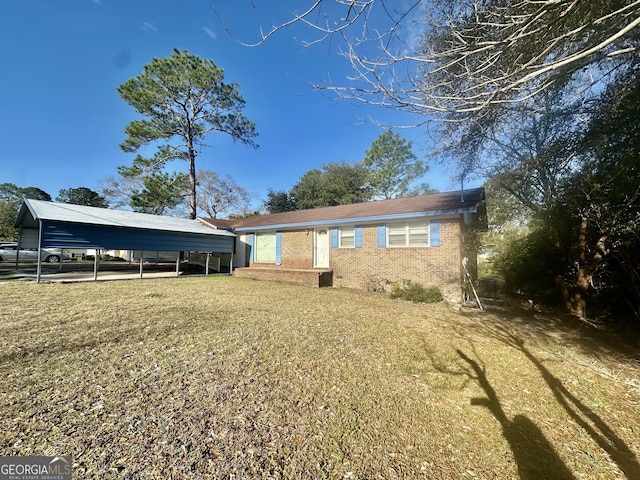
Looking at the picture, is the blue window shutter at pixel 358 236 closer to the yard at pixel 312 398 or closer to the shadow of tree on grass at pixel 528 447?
the yard at pixel 312 398

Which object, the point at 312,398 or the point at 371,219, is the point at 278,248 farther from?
the point at 312,398

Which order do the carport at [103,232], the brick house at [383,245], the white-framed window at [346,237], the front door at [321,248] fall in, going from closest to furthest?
the brick house at [383,245], the carport at [103,232], the white-framed window at [346,237], the front door at [321,248]

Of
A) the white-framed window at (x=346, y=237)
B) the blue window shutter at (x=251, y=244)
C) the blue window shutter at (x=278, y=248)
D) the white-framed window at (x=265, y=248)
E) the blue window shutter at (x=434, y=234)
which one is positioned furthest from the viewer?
the blue window shutter at (x=251, y=244)

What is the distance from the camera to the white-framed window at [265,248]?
13734 mm

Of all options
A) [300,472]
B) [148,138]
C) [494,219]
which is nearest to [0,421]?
[300,472]

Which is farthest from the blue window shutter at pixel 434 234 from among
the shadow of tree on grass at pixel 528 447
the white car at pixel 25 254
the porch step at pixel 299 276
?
the white car at pixel 25 254

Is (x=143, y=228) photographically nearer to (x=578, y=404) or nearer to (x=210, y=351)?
(x=210, y=351)

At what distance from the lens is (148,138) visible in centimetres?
1877

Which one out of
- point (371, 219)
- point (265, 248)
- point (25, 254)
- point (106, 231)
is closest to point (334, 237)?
point (371, 219)

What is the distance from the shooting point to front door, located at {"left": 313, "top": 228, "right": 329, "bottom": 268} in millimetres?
11648

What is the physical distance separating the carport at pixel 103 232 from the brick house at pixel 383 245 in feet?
9.00

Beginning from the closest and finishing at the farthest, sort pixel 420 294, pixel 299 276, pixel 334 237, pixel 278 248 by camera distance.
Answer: pixel 420 294
pixel 299 276
pixel 334 237
pixel 278 248

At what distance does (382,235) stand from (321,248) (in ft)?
10.3

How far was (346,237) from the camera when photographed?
10.9 m
